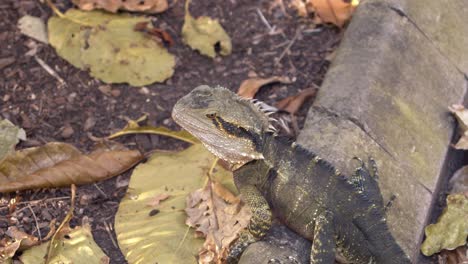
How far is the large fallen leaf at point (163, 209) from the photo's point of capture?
420 cm

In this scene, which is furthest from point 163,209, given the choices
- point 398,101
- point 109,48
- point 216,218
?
point 398,101

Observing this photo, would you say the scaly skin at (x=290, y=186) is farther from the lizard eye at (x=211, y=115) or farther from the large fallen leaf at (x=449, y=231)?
the large fallen leaf at (x=449, y=231)

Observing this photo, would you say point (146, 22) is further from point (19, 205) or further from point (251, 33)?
point (19, 205)

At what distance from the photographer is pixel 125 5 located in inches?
226

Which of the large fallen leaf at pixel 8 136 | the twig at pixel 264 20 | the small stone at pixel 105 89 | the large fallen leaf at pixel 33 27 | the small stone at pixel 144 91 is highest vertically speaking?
the large fallen leaf at pixel 33 27

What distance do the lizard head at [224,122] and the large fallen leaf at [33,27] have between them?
1900 mm

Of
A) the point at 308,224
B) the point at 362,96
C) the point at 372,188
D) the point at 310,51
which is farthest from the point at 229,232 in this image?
the point at 310,51

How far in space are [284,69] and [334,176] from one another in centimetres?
180

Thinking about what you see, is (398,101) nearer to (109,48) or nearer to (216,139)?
(216,139)

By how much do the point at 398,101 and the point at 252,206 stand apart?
1.28 meters

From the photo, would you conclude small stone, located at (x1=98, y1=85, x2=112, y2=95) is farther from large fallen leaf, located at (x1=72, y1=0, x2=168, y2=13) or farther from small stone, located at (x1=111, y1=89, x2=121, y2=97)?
large fallen leaf, located at (x1=72, y1=0, x2=168, y2=13)

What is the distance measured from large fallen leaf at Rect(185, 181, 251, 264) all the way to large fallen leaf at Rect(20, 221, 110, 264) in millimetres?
577

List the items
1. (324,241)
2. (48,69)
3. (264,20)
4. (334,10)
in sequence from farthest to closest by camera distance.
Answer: (264,20), (334,10), (48,69), (324,241)

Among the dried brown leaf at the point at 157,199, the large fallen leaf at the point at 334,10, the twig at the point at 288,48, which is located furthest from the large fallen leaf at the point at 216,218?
the large fallen leaf at the point at 334,10
